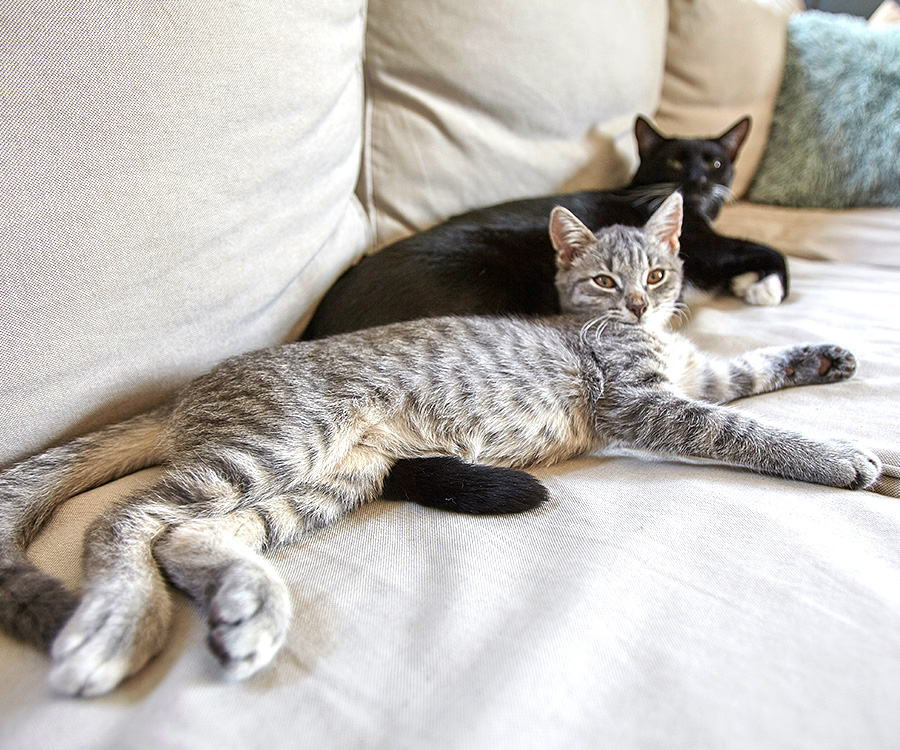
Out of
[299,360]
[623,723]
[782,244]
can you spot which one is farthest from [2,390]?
[782,244]

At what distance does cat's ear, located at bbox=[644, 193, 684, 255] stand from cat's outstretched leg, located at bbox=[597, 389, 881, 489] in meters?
0.53

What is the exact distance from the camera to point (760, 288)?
5.62 ft

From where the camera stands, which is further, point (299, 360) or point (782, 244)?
point (782, 244)

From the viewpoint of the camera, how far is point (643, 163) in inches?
81.2

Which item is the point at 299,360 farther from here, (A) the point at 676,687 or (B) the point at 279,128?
(A) the point at 676,687

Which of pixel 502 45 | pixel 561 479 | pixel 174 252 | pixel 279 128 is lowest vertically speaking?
pixel 561 479

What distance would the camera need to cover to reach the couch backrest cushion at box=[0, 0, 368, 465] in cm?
99

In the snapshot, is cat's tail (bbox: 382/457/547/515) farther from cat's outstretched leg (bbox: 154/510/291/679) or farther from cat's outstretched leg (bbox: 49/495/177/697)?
cat's outstretched leg (bbox: 49/495/177/697)

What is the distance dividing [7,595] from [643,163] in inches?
78.9

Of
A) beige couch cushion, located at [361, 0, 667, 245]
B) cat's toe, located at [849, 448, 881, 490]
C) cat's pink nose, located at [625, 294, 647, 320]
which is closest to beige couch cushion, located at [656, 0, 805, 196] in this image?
beige couch cushion, located at [361, 0, 667, 245]

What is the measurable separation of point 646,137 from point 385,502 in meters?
1.58

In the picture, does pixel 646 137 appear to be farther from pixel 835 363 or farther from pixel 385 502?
pixel 385 502

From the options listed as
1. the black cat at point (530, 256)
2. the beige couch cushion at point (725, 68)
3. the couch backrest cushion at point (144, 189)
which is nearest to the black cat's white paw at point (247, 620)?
the couch backrest cushion at point (144, 189)

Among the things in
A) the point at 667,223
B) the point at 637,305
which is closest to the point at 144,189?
the point at 637,305
